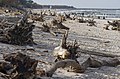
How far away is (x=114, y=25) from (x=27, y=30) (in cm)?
1757

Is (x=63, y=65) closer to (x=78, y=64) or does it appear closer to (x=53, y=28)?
(x=78, y=64)

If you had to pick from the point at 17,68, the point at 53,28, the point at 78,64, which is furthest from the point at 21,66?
the point at 53,28

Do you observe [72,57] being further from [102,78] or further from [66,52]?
[102,78]

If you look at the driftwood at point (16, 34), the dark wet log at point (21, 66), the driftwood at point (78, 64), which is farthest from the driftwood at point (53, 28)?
the dark wet log at point (21, 66)

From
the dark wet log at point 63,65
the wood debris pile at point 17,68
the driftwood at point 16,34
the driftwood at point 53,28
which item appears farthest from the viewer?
the driftwood at point 53,28

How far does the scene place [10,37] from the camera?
10148mm

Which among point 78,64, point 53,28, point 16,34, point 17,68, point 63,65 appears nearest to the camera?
point 17,68

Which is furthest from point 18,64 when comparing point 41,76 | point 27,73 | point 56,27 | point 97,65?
point 56,27

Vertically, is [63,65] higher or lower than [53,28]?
higher

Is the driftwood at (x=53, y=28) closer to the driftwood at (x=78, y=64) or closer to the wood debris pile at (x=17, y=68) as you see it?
the driftwood at (x=78, y=64)

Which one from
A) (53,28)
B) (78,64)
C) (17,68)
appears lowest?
(53,28)

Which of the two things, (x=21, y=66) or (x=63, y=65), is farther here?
(x=63, y=65)

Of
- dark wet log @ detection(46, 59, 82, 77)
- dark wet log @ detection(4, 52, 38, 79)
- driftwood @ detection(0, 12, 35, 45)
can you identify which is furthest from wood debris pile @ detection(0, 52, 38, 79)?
driftwood @ detection(0, 12, 35, 45)

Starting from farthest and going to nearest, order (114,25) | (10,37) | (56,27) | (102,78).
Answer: (114,25), (56,27), (10,37), (102,78)
